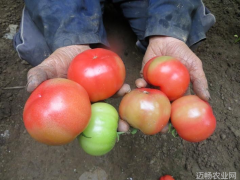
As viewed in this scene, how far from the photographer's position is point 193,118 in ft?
4.43

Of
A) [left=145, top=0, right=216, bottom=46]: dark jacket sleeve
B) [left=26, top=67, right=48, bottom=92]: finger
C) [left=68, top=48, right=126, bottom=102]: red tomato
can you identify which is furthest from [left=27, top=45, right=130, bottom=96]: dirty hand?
[left=145, top=0, right=216, bottom=46]: dark jacket sleeve

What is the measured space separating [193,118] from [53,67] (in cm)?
99

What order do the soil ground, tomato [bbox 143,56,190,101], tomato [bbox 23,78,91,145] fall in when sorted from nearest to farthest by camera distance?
tomato [bbox 23,78,91,145]
tomato [bbox 143,56,190,101]
the soil ground

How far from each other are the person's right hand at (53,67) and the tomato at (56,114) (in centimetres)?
17

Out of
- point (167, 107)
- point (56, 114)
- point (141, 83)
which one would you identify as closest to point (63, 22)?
point (141, 83)

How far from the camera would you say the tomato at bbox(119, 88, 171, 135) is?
1.29 m

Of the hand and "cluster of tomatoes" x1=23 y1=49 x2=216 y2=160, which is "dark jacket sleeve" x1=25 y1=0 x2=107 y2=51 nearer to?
the hand

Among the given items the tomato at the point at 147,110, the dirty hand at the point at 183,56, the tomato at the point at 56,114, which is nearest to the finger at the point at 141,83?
the dirty hand at the point at 183,56

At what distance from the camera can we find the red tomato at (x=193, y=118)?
1351mm

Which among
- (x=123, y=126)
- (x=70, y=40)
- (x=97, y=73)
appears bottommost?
(x=123, y=126)

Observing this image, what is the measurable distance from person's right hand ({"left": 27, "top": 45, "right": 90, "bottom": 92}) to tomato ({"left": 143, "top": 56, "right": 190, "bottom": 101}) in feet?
2.10

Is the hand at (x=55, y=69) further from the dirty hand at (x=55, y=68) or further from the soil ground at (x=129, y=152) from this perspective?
the soil ground at (x=129, y=152)

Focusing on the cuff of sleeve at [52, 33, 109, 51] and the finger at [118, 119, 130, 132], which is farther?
the cuff of sleeve at [52, 33, 109, 51]

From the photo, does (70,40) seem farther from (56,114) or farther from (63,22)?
(56,114)
